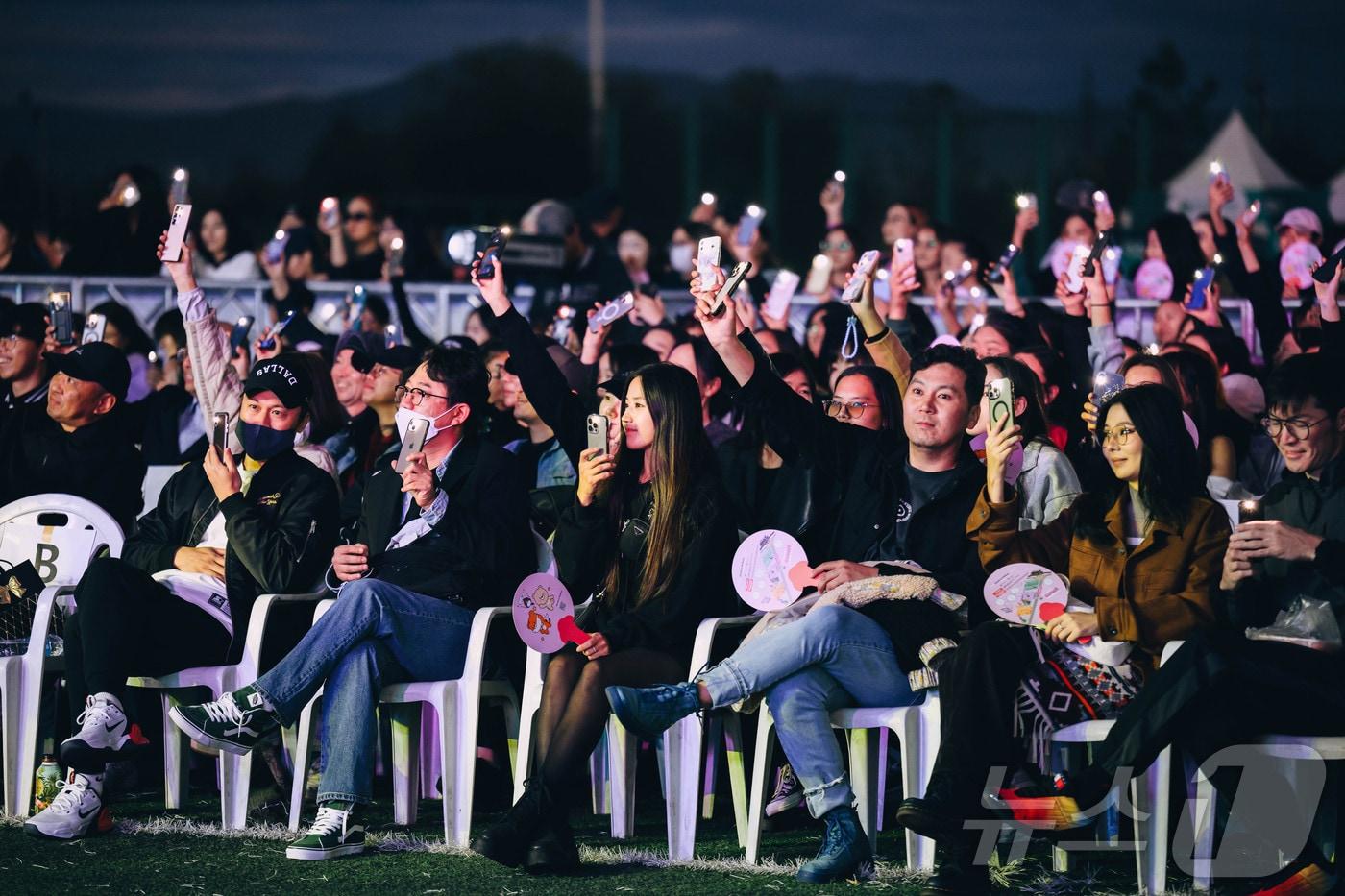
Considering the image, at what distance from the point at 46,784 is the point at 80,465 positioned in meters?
1.39

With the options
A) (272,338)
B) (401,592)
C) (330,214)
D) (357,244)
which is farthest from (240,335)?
(357,244)

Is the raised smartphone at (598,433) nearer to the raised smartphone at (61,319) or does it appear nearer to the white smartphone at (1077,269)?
the white smartphone at (1077,269)

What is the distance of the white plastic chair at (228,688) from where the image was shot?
570cm

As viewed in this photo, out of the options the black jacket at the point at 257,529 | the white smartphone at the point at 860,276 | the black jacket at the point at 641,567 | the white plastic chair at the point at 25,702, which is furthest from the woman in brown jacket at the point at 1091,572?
the white plastic chair at the point at 25,702

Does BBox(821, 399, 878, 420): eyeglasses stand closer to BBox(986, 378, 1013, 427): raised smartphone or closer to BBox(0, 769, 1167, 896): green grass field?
BBox(986, 378, 1013, 427): raised smartphone

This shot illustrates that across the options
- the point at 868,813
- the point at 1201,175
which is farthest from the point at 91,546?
the point at 1201,175

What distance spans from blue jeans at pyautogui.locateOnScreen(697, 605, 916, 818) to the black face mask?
1851 millimetres

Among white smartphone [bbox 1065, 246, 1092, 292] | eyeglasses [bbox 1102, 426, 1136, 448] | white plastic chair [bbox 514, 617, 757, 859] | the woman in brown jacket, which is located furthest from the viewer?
white smartphone [bbox 1065, 246, 1092, 292]

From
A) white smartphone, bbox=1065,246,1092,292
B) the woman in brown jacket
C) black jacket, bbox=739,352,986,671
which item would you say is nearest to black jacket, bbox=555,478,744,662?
black jacket, bbox=739,352,986,671

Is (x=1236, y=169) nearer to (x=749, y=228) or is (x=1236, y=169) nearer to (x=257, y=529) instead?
(x=749, y=228)

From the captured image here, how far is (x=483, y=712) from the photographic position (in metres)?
6.20

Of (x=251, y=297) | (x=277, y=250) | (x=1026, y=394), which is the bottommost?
(x=1026, y=394)

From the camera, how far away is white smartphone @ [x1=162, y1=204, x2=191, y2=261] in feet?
23.4

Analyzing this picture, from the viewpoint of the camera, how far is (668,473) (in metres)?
5.54
